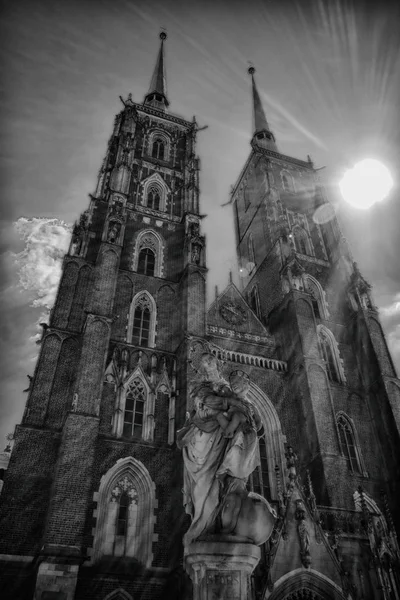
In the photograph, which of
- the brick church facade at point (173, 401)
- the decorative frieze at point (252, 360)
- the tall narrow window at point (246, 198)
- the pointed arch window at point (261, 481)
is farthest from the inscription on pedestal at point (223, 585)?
the tall narrow window at point (246, 198)

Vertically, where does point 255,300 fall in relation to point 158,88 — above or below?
below

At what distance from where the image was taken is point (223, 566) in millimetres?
4812

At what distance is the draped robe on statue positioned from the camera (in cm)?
518

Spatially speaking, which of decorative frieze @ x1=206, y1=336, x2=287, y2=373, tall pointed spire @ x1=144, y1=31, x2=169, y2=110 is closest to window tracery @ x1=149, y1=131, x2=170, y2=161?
tall pointed spire @ x1=144, y1=31, x2=169, y2=110

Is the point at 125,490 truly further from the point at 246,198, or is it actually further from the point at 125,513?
the point at 246,198

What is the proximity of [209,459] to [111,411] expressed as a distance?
1167 centimetres

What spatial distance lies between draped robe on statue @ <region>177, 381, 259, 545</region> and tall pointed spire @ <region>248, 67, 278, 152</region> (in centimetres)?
3506

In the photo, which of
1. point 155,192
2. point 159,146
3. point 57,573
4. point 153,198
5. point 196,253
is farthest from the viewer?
point 159,146

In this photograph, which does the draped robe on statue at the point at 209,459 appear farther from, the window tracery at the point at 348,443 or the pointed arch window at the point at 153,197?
the pointed arch window at the point at 153,197

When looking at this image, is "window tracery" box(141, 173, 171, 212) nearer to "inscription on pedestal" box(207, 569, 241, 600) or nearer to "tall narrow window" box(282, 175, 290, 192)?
"tall narrow window" box(282, 175, 290, 192)

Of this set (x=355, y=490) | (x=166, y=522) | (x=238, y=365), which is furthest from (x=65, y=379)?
(x=355, y=490)

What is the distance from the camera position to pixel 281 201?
97.0ft

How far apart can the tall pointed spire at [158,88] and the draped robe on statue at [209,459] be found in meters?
36.0

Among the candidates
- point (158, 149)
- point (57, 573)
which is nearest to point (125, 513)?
point (57, 573)
